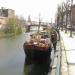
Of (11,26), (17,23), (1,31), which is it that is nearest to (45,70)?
(1,31)

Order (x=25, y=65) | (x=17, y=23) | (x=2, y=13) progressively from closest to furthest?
1. (x=25, y=65)
2. (x=17, y=23)
3. (x=2, y=13)

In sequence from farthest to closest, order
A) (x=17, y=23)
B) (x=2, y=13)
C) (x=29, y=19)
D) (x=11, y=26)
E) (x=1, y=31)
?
(x=29, y=19) < (x=2, y=13) < (x=17, y=23) < (x=11, y=26) < (x=1, y=31)

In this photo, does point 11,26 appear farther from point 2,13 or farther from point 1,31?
point 2,13

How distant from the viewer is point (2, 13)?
160125 millimetres

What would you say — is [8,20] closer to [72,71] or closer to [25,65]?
[25,65]

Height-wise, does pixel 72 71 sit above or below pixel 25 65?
above

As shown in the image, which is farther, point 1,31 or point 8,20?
point 8,20

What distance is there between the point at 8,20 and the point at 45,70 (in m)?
88.0

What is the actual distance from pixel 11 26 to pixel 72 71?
97763 mm

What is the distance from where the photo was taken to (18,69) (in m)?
26.3

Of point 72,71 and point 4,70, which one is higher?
point 72,71

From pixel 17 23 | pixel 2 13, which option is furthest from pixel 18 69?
pixel 2 13

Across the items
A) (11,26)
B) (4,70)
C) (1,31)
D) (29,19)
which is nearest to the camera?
(4,70)

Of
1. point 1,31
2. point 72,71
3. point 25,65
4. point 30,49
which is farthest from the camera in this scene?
point 1,31
